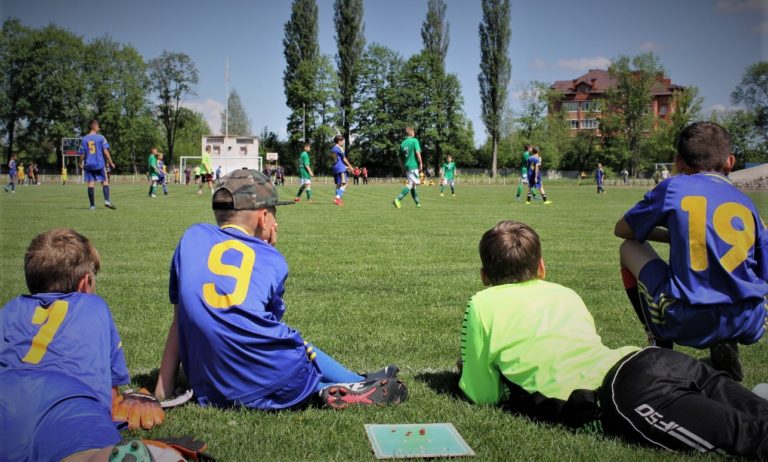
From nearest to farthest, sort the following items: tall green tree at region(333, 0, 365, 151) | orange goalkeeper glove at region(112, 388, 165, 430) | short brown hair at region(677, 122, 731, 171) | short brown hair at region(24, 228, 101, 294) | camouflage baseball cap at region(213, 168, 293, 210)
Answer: short brown hair at region(24, 228, 101, 294), orange goalkeeper glove at region(112, 388, 165, 430), camouflage baseball cap at region(213, 168, 293, 210), short brown hair at region(677, 122, 731, 171), tall green tree at region(333, 0, 365, 151)

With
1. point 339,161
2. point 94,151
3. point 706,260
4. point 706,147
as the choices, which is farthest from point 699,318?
point 339,161

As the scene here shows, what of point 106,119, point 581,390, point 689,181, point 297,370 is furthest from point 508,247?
point 106,119

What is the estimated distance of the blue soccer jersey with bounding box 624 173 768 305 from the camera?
10.7ft

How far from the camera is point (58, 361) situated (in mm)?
2623

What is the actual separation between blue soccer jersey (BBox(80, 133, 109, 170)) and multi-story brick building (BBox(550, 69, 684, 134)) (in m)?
91.2

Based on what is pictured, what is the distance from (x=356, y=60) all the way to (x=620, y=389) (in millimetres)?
71715

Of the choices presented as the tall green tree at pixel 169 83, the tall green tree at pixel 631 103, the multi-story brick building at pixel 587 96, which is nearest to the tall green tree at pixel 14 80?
the tall green tree at pixel 169 83

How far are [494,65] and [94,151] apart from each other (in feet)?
191

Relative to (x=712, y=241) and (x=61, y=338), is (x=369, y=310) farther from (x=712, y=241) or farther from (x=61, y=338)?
(x=61, y=338)

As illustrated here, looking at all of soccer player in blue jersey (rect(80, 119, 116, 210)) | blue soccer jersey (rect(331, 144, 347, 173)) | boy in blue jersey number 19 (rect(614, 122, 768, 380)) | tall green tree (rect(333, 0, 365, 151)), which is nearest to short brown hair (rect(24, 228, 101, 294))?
boy in blue jersey number 19 (rect(614, 122, 768, 380))

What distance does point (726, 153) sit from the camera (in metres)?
3.60

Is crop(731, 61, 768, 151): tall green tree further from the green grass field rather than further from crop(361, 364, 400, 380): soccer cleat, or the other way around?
crop(361, 364, 400, 380): soccer cleat

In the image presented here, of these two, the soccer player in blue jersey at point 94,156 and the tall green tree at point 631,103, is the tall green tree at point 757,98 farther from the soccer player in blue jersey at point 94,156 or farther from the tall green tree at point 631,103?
the tall green tree at point 631,103

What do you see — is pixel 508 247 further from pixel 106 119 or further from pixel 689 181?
pixel 106 119
